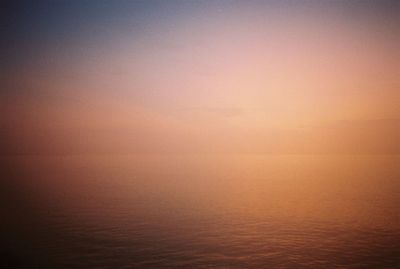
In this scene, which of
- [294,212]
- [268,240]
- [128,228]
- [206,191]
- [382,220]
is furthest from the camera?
[206,191]

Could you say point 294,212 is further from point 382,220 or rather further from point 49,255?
point 49,255

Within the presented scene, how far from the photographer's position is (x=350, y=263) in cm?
2388

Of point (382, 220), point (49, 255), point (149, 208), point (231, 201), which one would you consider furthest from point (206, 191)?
point (49, 255)

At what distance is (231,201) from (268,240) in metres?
21.1

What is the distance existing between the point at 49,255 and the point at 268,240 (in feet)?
48.9

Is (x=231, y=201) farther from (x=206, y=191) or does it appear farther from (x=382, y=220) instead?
(x=382, y=220)

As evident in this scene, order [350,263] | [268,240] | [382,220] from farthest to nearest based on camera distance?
[382,220] < [268,240] < [350,263]

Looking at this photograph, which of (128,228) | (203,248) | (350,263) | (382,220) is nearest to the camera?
(350,263)

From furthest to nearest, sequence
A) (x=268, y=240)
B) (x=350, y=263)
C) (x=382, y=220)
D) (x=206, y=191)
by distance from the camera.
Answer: (x=206, y=191)
(x=382, y=220)
(x=268, y=240)
(x=350, y=263)

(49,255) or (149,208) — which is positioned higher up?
Result: (149,208)

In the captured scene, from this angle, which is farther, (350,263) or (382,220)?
(382,220)

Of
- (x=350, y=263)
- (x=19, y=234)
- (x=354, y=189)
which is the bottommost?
(x=350, y=263)

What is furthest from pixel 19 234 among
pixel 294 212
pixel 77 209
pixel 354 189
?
pixel 354 189

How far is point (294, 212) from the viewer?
42.1 metres
